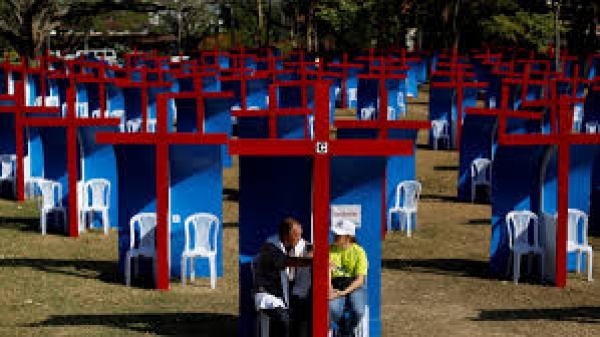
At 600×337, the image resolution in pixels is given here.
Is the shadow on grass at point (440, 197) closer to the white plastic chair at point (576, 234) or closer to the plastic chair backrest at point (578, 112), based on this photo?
the white plastic chair at point (576, 234)

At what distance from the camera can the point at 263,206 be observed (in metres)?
13.2

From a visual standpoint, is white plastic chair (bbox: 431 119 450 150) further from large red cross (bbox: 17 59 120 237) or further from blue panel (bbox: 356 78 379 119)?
large red cross (bbox: 17 59 120 237)

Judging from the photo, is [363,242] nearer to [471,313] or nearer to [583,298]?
[471,313]

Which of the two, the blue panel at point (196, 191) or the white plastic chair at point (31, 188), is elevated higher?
the blue panel at point (196, 191)

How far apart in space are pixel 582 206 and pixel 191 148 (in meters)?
5.37

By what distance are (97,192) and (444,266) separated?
5766mm

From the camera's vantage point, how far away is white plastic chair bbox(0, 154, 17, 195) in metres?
23.8

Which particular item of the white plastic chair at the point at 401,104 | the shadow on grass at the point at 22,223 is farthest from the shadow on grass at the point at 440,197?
the white plastic chair at the point at 401,104

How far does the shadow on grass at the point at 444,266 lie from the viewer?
17.5 metres

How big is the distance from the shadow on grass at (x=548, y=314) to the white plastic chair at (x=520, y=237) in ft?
4.98

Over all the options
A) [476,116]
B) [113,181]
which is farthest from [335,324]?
[476,116]

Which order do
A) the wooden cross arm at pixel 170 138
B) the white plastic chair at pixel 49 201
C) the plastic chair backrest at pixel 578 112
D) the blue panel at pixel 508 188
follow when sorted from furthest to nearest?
the plastic chair backrest at pixel 578 112 < the white plastic chair at pixel 49 201 < the blue panel at pixel 508 188 < the wooden cross arm at pixel 170 138

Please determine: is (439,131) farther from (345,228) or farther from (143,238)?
(345,228)

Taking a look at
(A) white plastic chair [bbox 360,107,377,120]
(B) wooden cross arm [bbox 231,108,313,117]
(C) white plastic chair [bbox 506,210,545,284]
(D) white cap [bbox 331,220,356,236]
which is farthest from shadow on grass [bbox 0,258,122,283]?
(A) white plastic chair [bbox 360,107,377,120]
